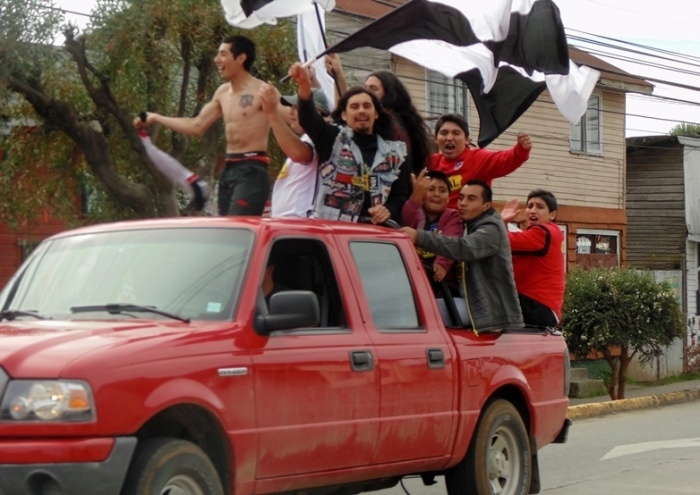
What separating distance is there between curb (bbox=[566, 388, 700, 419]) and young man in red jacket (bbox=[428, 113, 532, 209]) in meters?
8.45

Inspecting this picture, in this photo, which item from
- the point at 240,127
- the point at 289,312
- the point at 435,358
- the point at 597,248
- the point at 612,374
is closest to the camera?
the point at 289,312

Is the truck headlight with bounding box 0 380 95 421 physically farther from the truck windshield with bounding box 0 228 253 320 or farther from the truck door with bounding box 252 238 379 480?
the truck door with bounding box 252 238 379 480

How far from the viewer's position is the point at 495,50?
31.0 ft

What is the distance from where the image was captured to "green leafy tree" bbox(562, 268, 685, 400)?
20359mm

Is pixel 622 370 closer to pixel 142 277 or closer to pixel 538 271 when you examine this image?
pixel 538 271

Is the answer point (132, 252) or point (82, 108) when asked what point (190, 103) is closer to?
point (82, 108)

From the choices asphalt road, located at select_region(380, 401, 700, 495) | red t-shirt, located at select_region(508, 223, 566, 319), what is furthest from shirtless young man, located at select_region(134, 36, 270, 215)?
asphalt road, located at select_region(380, 401, 700, 495)

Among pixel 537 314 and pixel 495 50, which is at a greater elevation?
pixel 495 50

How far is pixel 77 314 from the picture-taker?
6.39 meters

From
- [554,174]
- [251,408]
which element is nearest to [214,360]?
[251,408]

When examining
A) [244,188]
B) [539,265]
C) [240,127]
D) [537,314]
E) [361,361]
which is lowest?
Result: [361,361]

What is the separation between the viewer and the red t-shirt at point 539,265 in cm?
912

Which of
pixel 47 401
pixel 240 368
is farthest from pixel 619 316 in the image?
pixel 47 401

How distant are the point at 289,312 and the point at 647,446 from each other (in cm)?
797
